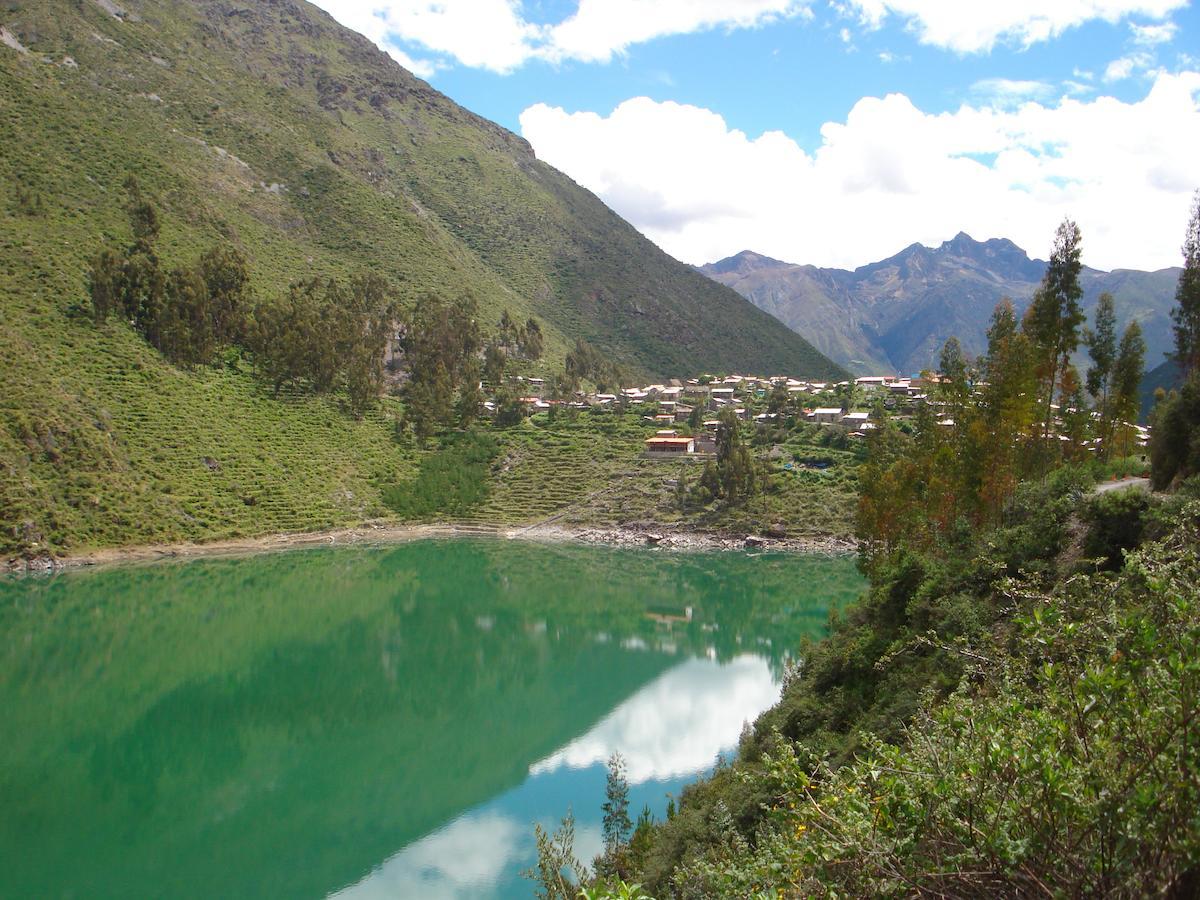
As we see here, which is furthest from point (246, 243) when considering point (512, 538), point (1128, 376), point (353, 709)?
point (1128, 376)

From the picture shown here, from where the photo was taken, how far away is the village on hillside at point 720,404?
69.6 m

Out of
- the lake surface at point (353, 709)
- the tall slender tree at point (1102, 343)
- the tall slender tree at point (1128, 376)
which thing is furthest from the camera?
the tall slender tree at point (1128, 376)

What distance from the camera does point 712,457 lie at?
65500mm

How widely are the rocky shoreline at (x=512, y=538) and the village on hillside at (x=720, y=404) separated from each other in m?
12.1

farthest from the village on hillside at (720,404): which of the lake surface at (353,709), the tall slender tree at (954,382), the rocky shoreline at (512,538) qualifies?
the tall slender tree at (954,382)

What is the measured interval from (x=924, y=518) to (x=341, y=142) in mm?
103943

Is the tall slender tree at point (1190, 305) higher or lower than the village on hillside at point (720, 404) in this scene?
higher

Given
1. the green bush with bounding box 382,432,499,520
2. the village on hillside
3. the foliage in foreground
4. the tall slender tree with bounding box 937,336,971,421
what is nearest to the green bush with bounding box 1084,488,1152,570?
the foliage in foreground

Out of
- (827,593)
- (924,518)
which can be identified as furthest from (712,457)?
(924,518)

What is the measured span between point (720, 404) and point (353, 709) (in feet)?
202

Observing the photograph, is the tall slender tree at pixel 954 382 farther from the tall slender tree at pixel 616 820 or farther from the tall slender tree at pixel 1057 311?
the tall slender tree at pixel 616 820

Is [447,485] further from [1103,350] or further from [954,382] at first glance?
[1103,350]

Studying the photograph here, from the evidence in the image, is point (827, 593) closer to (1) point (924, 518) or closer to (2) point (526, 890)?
(1) point (924, 518)

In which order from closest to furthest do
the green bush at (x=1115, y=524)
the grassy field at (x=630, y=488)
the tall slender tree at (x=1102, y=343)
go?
1. the green bush at (x=1115, y=524)
2. the tall slender tree at (x=1102, y=343)
3. the grassy field at (x=630, y=488)
